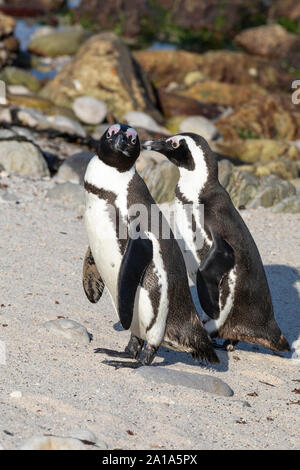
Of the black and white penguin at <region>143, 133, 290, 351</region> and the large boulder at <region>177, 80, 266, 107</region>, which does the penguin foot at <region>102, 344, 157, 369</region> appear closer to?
the black and white penguin at <region>143, 133, 290, 351</region>

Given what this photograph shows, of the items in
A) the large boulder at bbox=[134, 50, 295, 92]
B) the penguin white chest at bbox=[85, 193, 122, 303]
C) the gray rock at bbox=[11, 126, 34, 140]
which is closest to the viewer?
the penguin white chest at bbox=[85, 193, 122, 303]

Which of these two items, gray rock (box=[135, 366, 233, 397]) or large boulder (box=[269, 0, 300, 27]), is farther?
large boulder (box=[269, 0, 300, 27])

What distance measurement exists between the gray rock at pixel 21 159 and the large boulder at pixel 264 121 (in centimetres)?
572

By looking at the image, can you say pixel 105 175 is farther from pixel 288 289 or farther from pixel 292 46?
pixel 292 46

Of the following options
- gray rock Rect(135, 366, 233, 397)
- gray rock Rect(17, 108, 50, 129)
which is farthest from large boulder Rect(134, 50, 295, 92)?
gray rock Rect(135, 366, 233, 397)

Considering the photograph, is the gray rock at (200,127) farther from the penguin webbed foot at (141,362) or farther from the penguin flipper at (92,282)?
the penguin webbed foot at (141,362)

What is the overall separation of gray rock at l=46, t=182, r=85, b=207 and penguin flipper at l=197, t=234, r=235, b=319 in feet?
12.3

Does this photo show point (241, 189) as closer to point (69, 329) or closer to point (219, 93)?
point (69, 329)

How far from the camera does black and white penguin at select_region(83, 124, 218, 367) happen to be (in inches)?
170

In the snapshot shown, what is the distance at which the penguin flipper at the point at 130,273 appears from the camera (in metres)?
4.27
